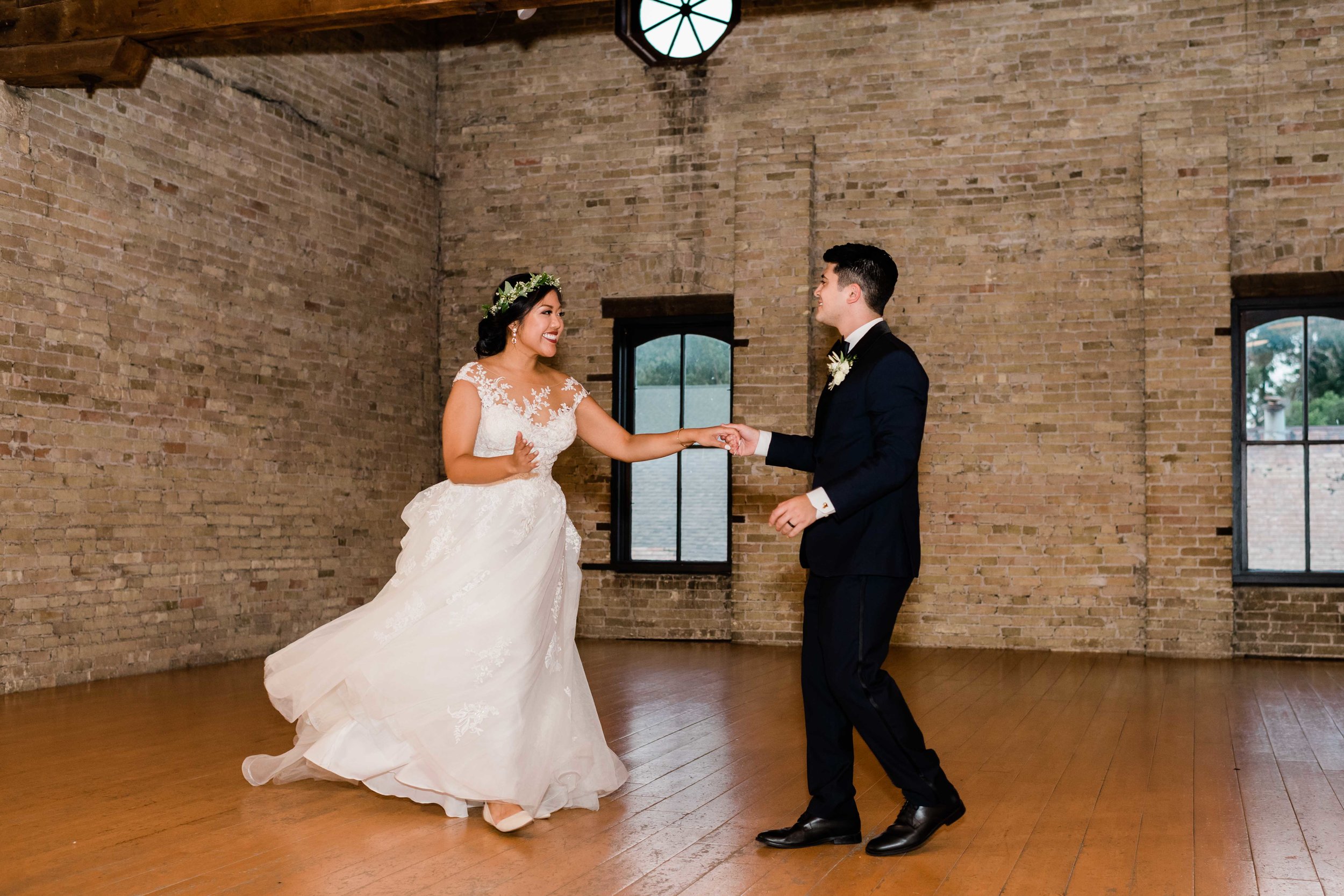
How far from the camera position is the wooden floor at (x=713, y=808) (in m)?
3.14

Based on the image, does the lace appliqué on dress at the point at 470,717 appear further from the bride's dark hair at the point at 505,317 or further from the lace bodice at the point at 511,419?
the bride's dark hair at the point at 505,317

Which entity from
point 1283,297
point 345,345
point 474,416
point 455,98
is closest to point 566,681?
point 474,416

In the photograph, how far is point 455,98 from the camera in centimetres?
1020

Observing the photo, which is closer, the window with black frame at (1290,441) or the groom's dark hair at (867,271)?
the groom's dark hair at (867,271)

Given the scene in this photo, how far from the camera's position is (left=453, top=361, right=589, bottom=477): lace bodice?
4066 mm

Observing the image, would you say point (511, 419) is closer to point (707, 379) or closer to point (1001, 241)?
point (707, 379)

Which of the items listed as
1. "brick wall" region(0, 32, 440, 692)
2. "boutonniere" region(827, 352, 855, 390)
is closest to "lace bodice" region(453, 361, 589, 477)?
"boutonniere" region(827, 352, 855, 390)

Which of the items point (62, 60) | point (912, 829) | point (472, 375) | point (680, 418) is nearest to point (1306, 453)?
point (680, 418)

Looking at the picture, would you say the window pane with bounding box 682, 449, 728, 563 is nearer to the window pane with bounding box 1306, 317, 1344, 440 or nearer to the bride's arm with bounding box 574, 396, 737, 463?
the window pane with bounding box 1306, 317, 1344, 440

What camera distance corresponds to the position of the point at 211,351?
25.2 feet

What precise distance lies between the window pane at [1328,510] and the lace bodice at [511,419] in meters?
6.51

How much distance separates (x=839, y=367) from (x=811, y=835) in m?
1.38

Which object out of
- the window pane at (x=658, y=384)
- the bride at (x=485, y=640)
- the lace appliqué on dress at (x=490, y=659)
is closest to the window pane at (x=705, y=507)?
the window pane at (x=658, y=384)

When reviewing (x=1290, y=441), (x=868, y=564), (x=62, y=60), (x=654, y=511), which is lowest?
(x=654, y=511)
